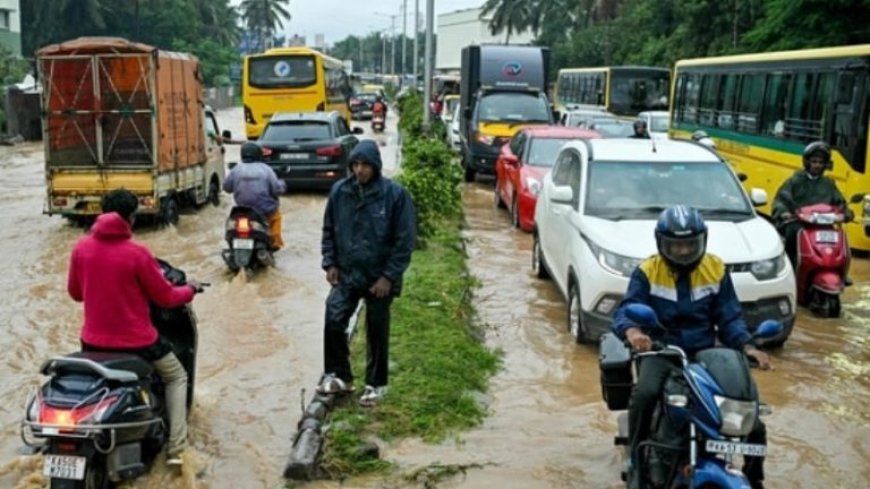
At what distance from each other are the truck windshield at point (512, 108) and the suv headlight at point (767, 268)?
14648 millimetres

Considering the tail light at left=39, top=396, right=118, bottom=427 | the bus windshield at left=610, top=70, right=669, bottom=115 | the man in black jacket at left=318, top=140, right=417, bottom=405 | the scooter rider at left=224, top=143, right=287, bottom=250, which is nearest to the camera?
the tail light at left=39, top=396, right=118, bottom=427

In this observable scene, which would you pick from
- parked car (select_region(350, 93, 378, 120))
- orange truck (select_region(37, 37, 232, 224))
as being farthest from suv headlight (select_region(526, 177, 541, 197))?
parked car (select_region(350, 93, 378, 120))

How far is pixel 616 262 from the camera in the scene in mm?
8172

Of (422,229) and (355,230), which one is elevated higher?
(355,230)

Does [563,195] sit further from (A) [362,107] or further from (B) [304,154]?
(A) [362,107]

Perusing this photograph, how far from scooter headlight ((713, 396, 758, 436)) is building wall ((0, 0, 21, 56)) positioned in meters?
61.5

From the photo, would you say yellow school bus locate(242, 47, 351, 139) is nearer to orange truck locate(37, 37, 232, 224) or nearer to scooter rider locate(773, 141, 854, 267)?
orange truck locate(37, 37, 232, 224)

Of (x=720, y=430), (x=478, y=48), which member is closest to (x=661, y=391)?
(x=720, y=430)

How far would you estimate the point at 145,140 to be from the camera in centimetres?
1530

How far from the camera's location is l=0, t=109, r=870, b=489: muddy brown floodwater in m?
6.02

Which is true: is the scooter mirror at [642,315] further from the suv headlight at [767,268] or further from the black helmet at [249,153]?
the black helmet at [249,153]

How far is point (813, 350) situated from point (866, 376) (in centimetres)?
76

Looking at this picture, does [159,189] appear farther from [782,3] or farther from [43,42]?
[43,42]

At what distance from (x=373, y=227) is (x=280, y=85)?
25.7 metres
